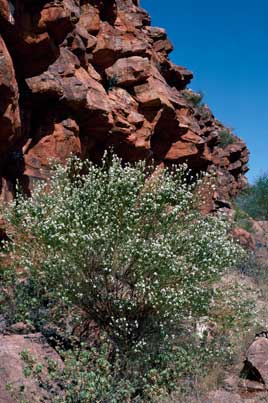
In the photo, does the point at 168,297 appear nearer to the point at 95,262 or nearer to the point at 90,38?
the point at 95,262

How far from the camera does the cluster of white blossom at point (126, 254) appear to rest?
621 centimetres

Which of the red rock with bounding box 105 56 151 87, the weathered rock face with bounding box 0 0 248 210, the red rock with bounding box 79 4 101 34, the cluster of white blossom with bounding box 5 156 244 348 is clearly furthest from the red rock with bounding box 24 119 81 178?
the cluster of white blossom with bounding box 5 156 244 348

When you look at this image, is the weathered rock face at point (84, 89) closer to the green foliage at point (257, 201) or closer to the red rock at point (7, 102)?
the red rock at point (7, 102)

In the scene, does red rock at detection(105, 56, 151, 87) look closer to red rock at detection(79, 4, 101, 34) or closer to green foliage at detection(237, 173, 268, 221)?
red rock at detection(79, 4, 101, 34)

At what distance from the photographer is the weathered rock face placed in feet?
31.7

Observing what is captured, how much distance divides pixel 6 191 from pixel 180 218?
4.19 meters

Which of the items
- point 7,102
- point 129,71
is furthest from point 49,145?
point 129,71

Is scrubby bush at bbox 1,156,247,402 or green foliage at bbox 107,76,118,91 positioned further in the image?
green foliage at bbox 107,76,118,91

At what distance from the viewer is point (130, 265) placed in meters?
6.44

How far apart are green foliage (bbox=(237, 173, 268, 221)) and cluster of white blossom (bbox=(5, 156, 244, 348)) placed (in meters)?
26.3

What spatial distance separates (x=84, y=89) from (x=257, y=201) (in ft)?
75.6

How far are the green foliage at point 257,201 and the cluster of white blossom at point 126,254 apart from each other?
86.2ft

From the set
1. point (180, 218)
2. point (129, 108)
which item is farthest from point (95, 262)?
point (129, 108)

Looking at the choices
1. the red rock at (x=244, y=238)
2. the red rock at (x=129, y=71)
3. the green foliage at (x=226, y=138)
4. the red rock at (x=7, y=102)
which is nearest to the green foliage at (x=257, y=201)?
the green foliage at (x=226, y=138)
